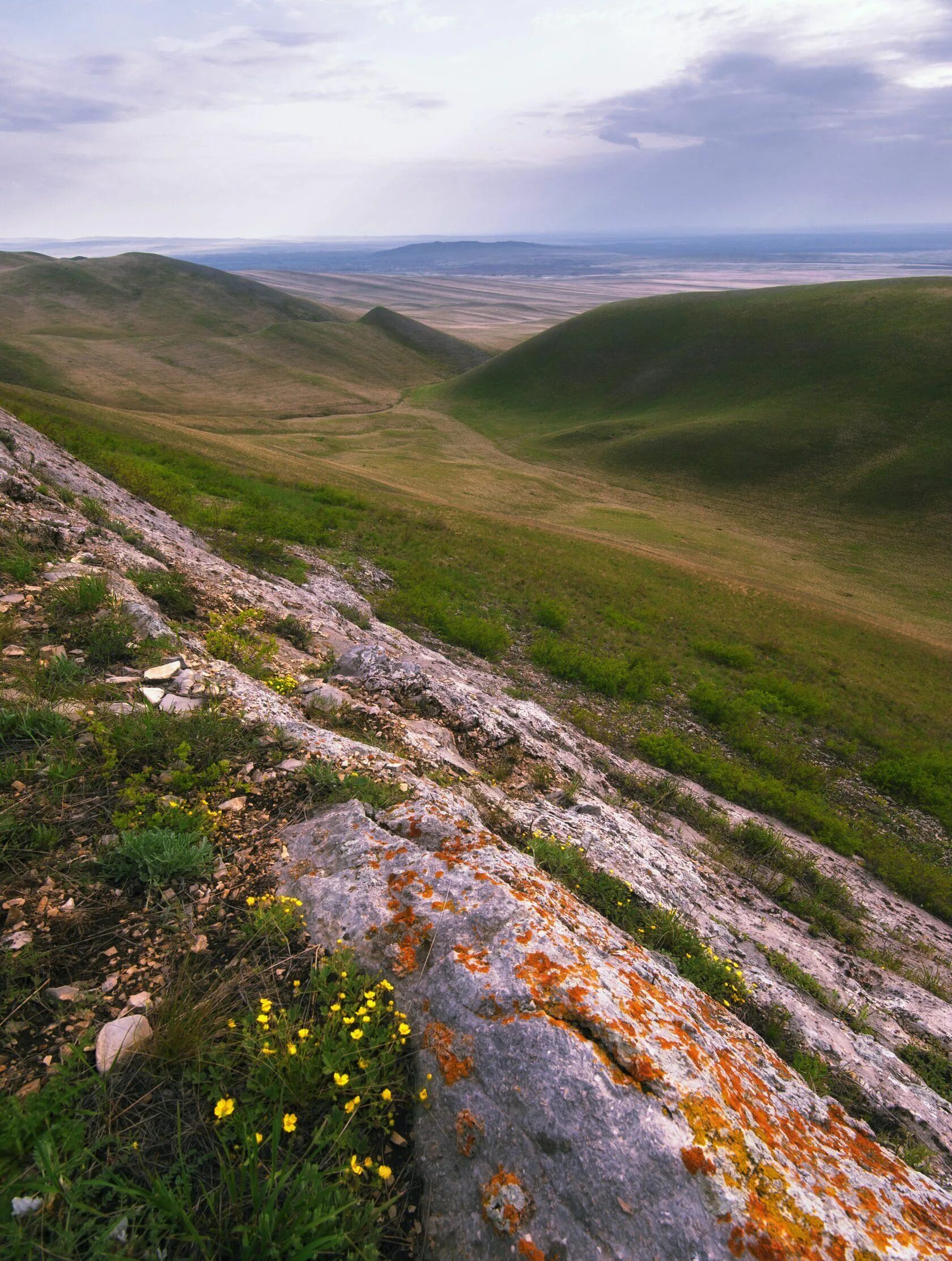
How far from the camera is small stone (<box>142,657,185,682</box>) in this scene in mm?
6926

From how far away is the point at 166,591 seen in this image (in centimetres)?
1040

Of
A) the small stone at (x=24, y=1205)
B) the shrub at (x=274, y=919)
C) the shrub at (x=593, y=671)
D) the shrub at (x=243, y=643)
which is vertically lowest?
the shrub at (x=593, y=671)

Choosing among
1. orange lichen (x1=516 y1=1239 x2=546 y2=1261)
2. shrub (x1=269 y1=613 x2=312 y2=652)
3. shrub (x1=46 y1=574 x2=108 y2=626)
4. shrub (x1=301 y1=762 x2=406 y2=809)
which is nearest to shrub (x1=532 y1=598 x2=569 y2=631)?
shrub (x1=269 y1=613 x2=312 y2=652)

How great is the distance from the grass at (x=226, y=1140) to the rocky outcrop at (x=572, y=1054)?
0.43 metres

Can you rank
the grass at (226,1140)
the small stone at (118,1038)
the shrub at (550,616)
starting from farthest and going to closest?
the shrub at (550,616) → the small stone at (118,1038) → the grass at (226,1140)

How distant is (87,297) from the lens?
175250mm

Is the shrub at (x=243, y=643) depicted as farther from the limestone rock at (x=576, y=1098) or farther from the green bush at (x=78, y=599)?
the limestone rock at (x=576, y=1098)

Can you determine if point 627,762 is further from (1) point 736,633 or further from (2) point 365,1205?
(1) point 736,633

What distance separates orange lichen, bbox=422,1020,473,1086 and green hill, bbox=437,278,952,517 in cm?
7417

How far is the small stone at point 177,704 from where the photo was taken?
6406mm

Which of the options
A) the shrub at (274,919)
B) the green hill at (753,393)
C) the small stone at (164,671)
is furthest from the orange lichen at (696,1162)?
the green hill at (753,393)

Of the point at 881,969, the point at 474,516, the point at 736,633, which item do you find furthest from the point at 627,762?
the point at 474,516

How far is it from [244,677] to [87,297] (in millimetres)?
225907

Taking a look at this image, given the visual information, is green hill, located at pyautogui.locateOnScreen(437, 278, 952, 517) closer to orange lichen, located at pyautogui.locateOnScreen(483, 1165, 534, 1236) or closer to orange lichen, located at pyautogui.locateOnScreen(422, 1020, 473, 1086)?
orange lichen, located at pyautogui.locateOnScreen(422, 1020, 473, 1086)
